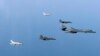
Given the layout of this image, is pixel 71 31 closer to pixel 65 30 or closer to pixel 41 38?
pixel 65 30

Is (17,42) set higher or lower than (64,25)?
lower

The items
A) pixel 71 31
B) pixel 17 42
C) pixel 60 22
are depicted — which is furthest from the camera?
pixel 17 42

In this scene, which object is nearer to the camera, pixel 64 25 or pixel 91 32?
pixel 64 25

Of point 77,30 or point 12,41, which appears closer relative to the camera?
point 77,30

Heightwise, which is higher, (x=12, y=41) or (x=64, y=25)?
(x=64, y=25)

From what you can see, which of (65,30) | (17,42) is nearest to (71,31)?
(65,30)

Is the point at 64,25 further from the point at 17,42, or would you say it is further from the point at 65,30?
the point at 17,42

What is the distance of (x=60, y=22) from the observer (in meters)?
17.5

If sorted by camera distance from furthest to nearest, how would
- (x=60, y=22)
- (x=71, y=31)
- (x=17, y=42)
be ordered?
(x=17, y=42), (x=60, y=22), (x=71, y=31)

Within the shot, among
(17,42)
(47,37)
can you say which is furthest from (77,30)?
(17,42)

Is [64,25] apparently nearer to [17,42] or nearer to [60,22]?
[60,22]

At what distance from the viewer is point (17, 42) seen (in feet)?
61.5

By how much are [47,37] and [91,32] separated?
235cm

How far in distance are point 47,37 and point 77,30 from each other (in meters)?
1.71
